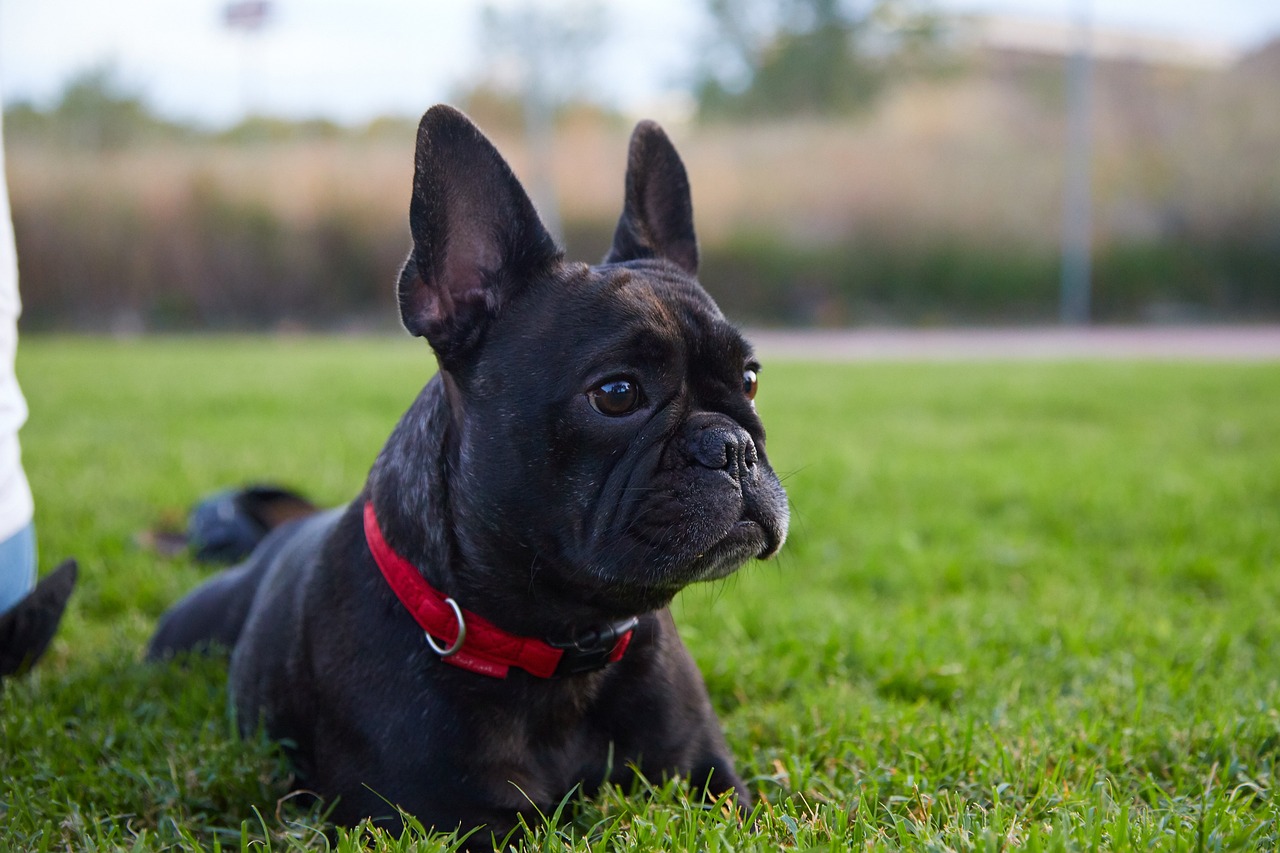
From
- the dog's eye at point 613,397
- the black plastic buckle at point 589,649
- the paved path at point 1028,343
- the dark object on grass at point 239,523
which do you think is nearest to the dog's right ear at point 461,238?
the dog's eye at point 613,397

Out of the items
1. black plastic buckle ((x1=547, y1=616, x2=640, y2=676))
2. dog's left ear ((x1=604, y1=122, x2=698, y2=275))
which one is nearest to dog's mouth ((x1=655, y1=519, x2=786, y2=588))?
black plastic buckle ((x1=547, y1=616, x2=640, y2=676))

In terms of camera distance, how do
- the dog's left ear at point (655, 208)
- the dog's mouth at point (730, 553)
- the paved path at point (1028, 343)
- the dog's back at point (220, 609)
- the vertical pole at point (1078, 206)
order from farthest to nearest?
the vertical pole at point (1078, 206), the paved path at point (1028, 343), the dog's back at point (220, 609), the dog's left ear at point (655, 208), the dog's mouth at point (730, 553)

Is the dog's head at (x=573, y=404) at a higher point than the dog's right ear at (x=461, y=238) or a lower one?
lower

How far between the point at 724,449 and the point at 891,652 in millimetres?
1491

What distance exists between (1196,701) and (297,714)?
2.36 meters

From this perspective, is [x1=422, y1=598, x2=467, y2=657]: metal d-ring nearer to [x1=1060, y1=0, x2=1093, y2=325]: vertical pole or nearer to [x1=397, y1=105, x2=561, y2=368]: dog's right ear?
[x1=397, y1=105, x2=561, y2=368]: dog's right ear

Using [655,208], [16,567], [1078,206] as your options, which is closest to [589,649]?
[655,208]

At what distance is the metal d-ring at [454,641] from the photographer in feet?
7.79

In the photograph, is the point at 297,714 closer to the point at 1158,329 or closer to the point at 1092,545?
the point at 1092,545

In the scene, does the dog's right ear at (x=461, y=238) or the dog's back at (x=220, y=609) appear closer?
the dog's right ear at (x=461, y=238)

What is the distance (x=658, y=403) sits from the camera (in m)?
2.37

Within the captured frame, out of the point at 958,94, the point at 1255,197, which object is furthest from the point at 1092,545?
the point at 958,94

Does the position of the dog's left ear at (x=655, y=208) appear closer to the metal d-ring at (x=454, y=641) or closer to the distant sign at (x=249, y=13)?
the metal d-ring at (x=454, y=641)

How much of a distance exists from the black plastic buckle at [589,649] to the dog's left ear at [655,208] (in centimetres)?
104
